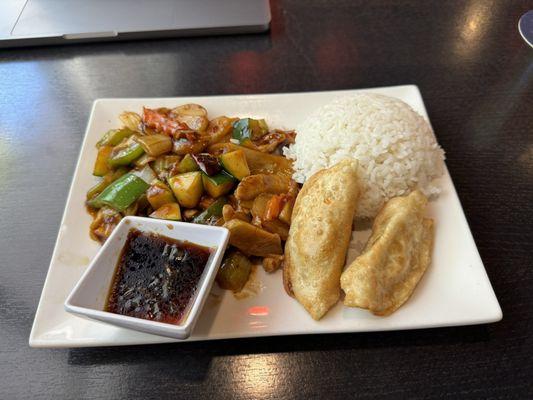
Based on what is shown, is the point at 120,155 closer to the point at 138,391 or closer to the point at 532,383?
the point at 138,391

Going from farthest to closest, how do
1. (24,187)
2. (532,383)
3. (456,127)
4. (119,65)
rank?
(119,65) → (456,127) → (24,187) → (532,383)

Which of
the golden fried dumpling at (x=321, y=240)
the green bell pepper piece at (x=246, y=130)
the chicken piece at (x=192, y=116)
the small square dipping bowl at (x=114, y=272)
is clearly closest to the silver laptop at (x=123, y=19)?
the chicken piece at (x=192, y=116)

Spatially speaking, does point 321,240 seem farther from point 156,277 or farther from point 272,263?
point 156,277

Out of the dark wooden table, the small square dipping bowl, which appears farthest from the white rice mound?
the small square dipping bowl

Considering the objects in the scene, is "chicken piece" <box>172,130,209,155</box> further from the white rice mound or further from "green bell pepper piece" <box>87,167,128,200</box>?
the white rice mound

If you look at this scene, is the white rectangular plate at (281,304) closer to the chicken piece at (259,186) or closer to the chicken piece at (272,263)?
the chicken piece at (272,263)

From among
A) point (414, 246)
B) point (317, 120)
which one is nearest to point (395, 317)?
point (414, 246)

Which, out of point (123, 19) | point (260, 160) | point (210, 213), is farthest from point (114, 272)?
point (123, 19)
